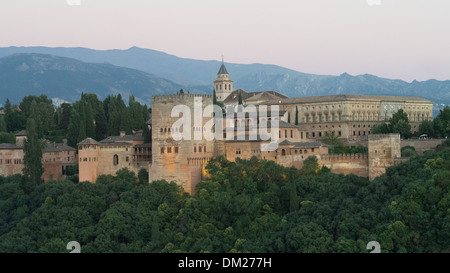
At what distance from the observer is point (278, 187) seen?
41844 mm

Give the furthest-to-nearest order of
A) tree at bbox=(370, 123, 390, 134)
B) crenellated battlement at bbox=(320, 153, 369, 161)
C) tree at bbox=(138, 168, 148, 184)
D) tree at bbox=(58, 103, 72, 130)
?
tree at bbox=(58, 103, 72, 130) → tree at bbox=(370, 123, 390, 134) → tree at bbox=(138, 168, 148, 184) → crenellated battlement at bbox=(320, 153, 369, 161)

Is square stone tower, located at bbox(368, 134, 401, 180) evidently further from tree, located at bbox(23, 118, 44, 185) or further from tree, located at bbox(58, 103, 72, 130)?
tree, located at bbox(58, 103, 72, 130)

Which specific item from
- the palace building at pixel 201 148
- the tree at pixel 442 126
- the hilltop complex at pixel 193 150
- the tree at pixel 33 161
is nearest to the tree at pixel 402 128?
the tree at pixel 442 126

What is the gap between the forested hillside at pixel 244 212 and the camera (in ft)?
109

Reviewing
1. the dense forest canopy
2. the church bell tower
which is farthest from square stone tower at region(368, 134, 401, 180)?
the church bell tower

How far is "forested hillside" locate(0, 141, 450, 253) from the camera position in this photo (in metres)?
33.3

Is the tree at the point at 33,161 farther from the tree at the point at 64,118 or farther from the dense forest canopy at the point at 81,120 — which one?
the tree at the point at 64,118

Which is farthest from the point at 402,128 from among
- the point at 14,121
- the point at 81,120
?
the point at 14,121

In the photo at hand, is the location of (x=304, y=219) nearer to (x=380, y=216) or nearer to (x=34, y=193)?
(x=380, y=216)

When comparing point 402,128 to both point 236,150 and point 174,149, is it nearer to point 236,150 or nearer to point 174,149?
point 236,150

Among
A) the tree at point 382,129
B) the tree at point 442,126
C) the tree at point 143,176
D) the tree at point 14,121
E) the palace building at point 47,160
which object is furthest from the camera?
the tree at point 14,121

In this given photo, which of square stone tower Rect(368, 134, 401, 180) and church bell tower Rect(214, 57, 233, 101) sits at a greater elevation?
church bell tower Rect(214, 57, 233, 101)
